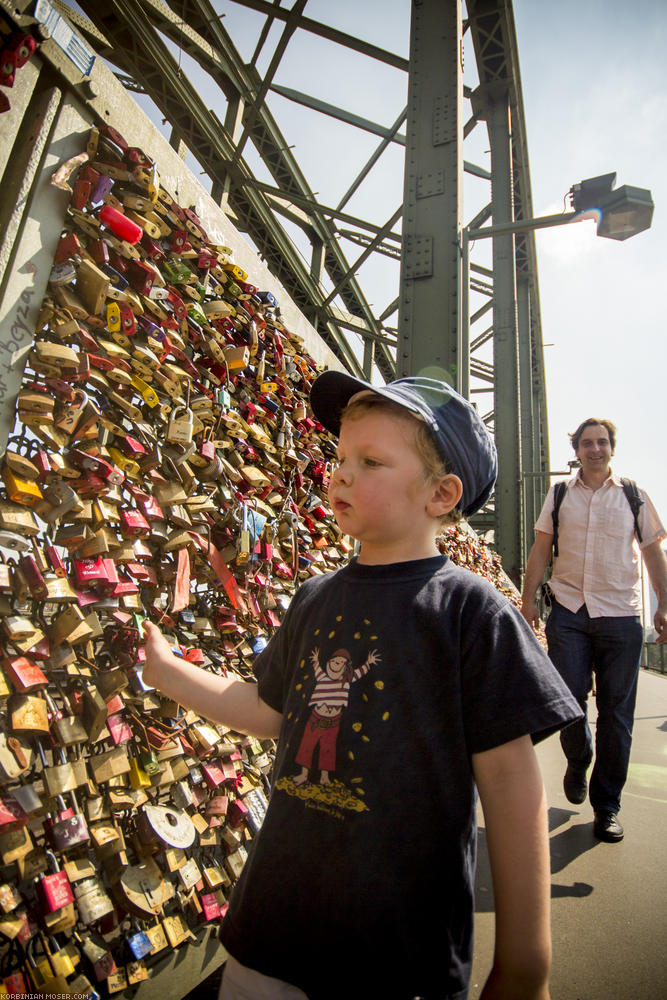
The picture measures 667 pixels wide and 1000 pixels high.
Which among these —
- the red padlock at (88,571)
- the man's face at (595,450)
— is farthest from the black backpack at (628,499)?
the red padlock at (88,571)

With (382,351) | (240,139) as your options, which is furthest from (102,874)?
(382,351)

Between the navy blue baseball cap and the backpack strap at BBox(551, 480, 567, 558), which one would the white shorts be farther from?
the backpack strap at BBox(551, 480, 567, 558)

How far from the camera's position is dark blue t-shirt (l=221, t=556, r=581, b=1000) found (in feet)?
2.28

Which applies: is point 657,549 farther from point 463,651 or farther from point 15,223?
point 15,223

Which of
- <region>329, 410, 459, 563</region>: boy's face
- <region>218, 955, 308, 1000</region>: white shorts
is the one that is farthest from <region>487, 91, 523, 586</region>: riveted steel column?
<region>218, 955, 308, 1000</region>: white shorts

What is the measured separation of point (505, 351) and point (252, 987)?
1238 cm

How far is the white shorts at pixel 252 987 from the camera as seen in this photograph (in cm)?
73

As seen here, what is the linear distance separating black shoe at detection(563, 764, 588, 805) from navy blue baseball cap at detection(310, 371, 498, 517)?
199 centimetres

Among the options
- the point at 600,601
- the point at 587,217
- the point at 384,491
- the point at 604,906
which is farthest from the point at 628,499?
the point at 587,217

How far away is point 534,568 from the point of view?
2729 millimetres

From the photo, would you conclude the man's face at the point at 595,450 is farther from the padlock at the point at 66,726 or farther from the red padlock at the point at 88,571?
the padlock at the point at 66,726

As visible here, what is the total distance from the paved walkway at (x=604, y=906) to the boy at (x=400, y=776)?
3.08ft

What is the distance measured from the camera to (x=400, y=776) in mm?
754

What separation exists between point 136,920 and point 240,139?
10166 millimetres
